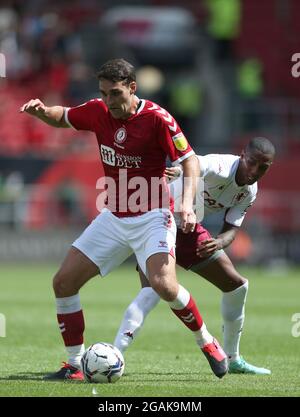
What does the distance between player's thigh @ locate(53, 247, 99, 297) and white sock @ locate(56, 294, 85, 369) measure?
0.07m

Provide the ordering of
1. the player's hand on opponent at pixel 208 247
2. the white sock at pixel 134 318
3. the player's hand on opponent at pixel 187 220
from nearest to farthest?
the player's hand on opponent at pixel 187 220 → the player's hand on opponent at pixel 208 247 → the white sock at pixel 134 318

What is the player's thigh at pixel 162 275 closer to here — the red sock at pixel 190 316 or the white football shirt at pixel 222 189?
the red sock at pixel 190 316

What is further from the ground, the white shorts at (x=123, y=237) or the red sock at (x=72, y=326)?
the white shorts at (x=123, y=237)

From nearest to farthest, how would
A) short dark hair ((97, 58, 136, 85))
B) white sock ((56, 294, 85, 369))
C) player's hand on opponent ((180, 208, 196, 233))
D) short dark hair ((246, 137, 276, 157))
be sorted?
player's hand on opponent ((180, 208, 196, 233)) < short dark hair ((97, 58, 136, 85)) < white sock ((56, 294, 85, 369)) < short dark hair ((246, 137, 276, 157))

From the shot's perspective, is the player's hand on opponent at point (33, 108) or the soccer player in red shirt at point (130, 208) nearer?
the soccer player in red shirt at point (130, 208)

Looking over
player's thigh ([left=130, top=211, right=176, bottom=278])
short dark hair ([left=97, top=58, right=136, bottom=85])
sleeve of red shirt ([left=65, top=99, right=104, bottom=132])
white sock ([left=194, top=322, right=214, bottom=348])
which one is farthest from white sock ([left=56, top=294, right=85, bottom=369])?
short dark hair ([left=97, top=58, right=136, bottom=85])

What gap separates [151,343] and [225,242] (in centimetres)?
275

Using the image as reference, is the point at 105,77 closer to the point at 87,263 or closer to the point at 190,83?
the point at 87,263

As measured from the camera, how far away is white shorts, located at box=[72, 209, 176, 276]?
27.7 ft

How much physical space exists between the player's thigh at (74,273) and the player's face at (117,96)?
1.19 metres

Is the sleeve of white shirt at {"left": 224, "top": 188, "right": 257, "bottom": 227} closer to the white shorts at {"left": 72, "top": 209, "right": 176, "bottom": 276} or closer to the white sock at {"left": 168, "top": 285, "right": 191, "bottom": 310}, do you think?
the white shorts at {"left": 72, "top": 209, "right": 176, "bottom": 276}

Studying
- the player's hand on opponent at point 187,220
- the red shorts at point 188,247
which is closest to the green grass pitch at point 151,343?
the red shorts at point 188,247

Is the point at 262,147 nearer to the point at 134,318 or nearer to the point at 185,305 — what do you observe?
the point at 185,305

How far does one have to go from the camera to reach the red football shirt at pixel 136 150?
8.38 m
